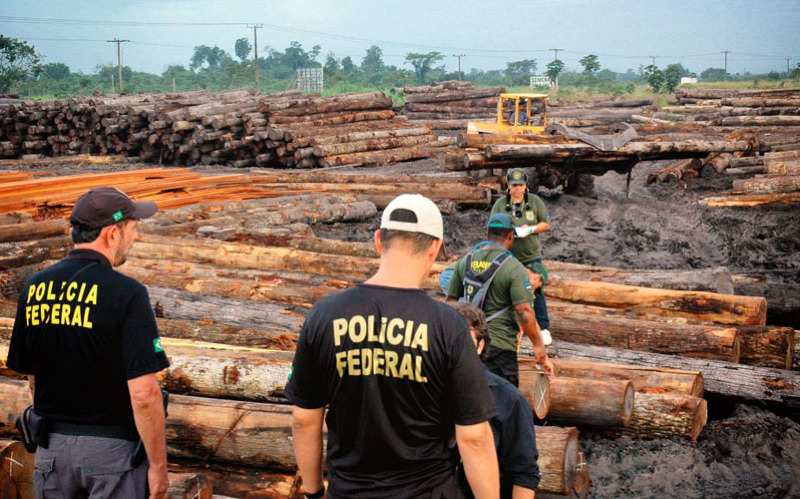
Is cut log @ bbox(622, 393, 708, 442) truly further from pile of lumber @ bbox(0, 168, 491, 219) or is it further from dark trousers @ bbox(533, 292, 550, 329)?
pile of lumber @ bbox(0, 168, 491, 219)

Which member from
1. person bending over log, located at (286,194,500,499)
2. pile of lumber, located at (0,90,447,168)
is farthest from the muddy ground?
pile of lumber, located at (0,90,447,168)

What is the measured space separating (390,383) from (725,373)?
196 inches

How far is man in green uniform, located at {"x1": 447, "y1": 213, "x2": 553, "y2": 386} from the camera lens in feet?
18.7

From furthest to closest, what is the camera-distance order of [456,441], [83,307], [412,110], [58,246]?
[412,110] → [58,246] → [83,307] → [456,441]

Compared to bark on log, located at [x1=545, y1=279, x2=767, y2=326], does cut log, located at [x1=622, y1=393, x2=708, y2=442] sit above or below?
below

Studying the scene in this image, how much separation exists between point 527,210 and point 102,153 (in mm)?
21609

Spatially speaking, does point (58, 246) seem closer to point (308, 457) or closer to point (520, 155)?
point (308, 457)

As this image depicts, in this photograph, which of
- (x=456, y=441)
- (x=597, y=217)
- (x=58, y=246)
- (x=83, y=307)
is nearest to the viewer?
(x=456, y=441)

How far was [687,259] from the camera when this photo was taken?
14422mm

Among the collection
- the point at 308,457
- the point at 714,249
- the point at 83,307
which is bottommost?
the point at 714,249

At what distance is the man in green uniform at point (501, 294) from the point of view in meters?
5.71

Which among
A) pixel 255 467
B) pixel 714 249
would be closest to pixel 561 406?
pixel 255 467

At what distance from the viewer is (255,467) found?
5121 mm

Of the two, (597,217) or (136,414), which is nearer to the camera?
(136,414)
